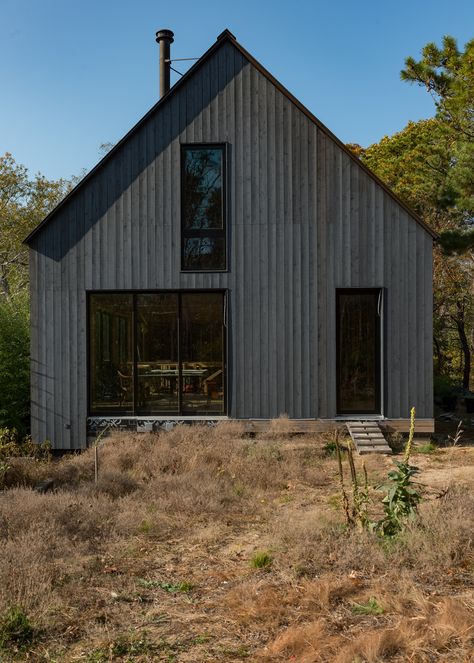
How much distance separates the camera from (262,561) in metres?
5.20

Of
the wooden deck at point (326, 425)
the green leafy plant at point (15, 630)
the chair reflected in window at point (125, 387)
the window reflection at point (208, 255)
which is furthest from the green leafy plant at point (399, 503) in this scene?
the chair reflected in window at point (125, 387)

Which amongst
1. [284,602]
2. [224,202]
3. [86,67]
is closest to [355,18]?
[224,202]

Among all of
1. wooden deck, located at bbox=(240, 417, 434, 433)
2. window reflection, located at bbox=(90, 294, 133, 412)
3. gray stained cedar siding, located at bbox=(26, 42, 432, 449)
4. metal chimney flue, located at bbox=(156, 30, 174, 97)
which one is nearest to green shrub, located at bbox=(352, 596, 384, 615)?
wooden deck, located at bbox=(240, 417, 434, 433)

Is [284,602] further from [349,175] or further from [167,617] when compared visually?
[349,175]

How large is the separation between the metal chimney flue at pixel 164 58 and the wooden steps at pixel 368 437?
347 inches

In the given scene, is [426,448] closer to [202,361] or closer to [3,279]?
[202,361]

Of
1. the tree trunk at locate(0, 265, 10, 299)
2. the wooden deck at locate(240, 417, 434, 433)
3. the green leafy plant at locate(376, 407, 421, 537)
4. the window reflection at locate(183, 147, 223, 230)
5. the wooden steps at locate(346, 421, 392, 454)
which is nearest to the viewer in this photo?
the green leafy plant at locate(376, 407, 421, 537)

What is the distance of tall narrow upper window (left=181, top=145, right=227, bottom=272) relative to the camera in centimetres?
1137

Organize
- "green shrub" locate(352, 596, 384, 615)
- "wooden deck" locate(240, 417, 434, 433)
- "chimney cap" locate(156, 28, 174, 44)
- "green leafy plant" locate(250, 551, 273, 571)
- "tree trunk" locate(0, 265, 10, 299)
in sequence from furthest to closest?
"tree trunk" locate(0, 265, 10, 299) < "chimney cap" locate(156, 28, 174, 44) < "wooden deck" locate(240, 417, 434, 433) < "green leafy plant" locate(250, 551, 273, 571) < "green shrub" locate(352, 596, 384, 615)

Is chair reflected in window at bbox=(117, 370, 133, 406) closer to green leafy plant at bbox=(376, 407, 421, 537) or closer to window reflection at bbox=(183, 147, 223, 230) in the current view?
window reflection at bbox=(183, 147, 223, 230)

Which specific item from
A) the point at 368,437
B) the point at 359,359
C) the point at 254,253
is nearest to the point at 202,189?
the point at 254,253

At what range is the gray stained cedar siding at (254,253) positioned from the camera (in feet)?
36.7

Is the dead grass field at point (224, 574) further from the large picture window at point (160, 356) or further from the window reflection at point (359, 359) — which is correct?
the window reflection at point (359, 359)

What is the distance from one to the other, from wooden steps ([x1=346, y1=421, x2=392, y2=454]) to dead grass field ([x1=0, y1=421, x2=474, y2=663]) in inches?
84.3
